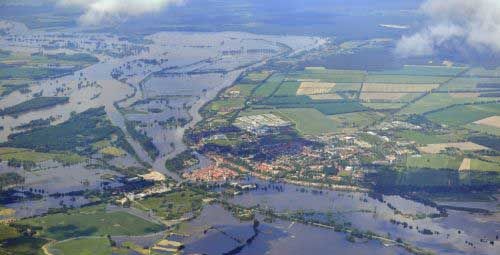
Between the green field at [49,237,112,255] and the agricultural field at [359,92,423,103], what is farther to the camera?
the agricultural field at [359,92,423,103]

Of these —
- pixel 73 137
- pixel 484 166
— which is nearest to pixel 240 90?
pixel 73 137

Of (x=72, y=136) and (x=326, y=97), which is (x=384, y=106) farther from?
(x=72, y=136)

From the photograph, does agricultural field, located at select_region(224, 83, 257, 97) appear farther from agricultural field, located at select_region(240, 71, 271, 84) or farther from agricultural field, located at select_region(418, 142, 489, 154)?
agricultural field, located at select_region(418, 142, 489, 154)

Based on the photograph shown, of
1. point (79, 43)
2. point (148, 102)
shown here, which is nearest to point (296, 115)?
point (148, 102)

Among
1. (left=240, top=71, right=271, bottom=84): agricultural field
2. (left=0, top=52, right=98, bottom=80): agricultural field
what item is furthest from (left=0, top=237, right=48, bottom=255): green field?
(left=0, top=52, right=98, bottom=80): agricultural field

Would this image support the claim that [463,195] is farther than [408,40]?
No

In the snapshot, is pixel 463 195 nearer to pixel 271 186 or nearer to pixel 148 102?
pixel 271 186
